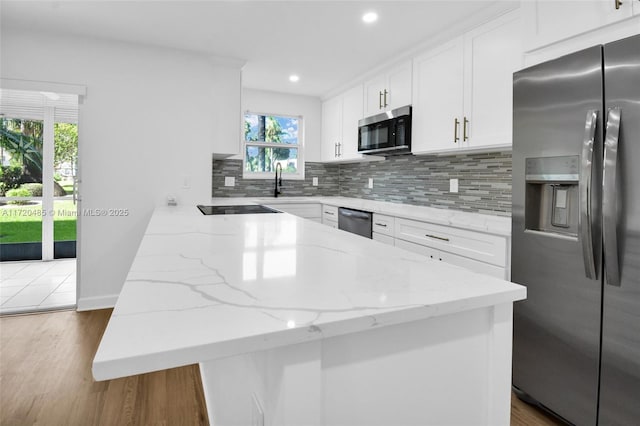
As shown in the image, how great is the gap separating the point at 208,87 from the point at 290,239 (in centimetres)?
258

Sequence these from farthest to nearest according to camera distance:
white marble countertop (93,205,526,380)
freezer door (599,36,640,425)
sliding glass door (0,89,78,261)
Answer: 1. sliding glass door (0,89,78,261)
2. freezer door (599,36,640,425)
3. white marble countertop (93,205,526,380)

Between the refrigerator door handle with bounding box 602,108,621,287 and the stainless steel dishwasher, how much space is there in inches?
77.1

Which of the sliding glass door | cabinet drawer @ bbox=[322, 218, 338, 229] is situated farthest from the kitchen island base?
the sliding glass door

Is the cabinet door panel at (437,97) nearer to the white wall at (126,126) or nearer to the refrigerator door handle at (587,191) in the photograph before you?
the refrigerator door handle at (587,191)

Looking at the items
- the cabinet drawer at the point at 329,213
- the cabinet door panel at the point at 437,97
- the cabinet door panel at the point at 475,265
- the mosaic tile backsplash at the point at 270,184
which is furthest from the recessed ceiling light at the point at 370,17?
the mosaic tile backsplash at the point at 270,184

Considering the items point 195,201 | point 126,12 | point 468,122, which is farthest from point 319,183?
point 126,12

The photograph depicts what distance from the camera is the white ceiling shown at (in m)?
2.42

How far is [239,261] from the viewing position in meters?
1.03

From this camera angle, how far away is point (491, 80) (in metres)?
2.41

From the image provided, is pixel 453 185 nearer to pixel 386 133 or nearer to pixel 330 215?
pixel 386 133

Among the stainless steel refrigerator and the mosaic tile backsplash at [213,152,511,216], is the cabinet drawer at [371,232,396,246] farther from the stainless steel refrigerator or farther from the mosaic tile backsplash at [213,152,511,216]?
the stainless steel refrigerator

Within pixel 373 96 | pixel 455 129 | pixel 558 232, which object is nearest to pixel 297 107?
pixel 373 96

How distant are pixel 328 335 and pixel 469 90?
8.13ft

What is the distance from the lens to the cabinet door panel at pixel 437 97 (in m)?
2.70
